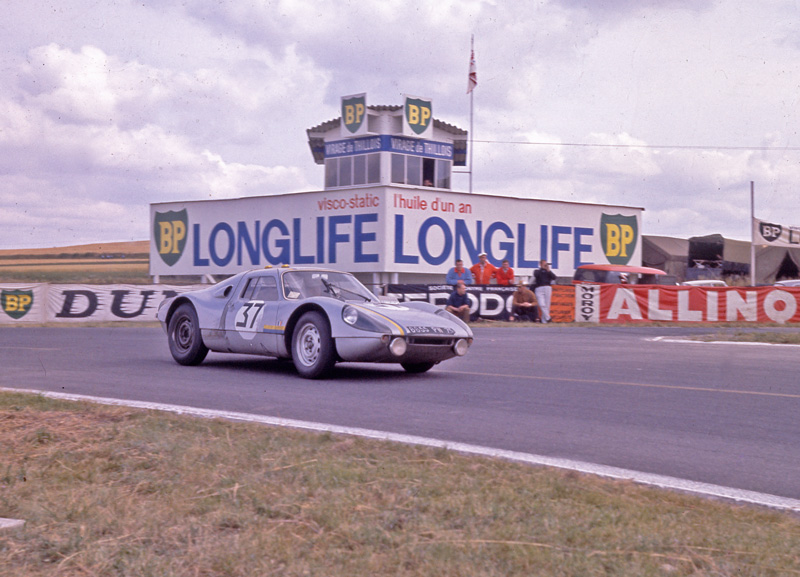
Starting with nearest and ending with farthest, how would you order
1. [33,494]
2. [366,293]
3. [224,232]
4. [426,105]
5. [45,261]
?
[33,494] → [366,293] → [426,105] → [224,232] → [45,261]

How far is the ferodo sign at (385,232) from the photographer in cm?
3291

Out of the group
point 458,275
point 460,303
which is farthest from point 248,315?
point 458,275

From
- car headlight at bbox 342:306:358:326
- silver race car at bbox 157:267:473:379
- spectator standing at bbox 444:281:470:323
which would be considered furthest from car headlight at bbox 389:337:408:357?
spectator standing at bbox 444:281:470:323

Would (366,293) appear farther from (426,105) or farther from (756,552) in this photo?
(426,105)

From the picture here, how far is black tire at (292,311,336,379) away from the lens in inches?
352

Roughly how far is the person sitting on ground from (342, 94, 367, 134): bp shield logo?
14191mm

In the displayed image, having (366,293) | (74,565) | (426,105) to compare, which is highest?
(426,105)

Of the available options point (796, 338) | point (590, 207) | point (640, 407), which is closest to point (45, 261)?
point (590, 207)

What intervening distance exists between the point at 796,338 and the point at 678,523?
1377 centimetres

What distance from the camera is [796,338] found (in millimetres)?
15906

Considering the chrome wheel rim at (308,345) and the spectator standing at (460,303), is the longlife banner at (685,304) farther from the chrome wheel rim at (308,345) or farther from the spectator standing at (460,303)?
the chrome wheel rim at (308,345)

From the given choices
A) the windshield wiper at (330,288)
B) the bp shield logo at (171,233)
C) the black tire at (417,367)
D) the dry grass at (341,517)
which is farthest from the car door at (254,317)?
the bp shield logo at (171,233)

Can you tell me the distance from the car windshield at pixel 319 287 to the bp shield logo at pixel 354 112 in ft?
81.5

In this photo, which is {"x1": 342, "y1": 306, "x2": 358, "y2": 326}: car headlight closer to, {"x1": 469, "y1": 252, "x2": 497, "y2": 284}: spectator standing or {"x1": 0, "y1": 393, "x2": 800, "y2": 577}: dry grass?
{"x1": 0, "y1": 393, "x2": 800, "y2": 577}: dry grass
